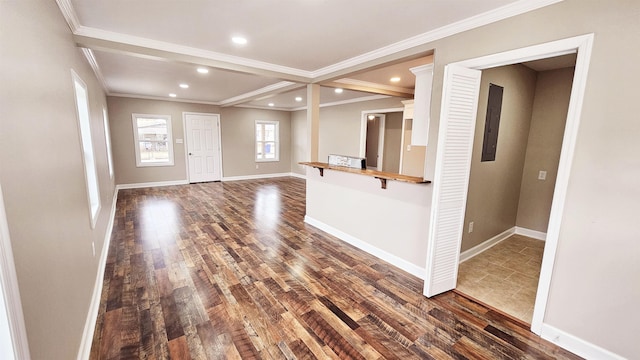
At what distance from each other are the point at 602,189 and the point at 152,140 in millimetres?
8615

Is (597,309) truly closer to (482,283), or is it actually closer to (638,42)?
(482,283)

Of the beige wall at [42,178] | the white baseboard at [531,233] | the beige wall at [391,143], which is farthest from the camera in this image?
the beige wall at [391,143]

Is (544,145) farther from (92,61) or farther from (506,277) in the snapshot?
(92,61)

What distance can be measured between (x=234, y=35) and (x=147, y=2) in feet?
2.53

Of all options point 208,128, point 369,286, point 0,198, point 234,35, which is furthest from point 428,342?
point 208,128

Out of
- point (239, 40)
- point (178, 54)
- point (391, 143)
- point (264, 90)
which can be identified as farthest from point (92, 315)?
point (391, 143)

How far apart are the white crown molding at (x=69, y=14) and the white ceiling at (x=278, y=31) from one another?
11 millimetres

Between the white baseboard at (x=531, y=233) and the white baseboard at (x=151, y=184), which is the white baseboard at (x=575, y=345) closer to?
the white baseboard at (x=531, y=233)

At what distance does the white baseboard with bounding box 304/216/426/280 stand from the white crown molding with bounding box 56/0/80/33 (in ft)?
11.6

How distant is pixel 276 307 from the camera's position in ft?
7.55

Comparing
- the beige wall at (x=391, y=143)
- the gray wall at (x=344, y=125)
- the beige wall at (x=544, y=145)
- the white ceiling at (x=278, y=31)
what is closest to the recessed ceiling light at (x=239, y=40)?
the white ceiling at (x=278, y=31)

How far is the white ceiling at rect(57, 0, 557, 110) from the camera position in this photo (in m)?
2.06

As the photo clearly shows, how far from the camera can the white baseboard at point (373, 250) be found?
9.52 ft

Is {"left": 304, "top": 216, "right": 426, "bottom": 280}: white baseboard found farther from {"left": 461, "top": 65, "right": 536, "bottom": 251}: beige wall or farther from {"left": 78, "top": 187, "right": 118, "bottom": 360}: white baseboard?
{"left": 78, "top": 187, "right": 118, "bottom": 360}: white baseboard
